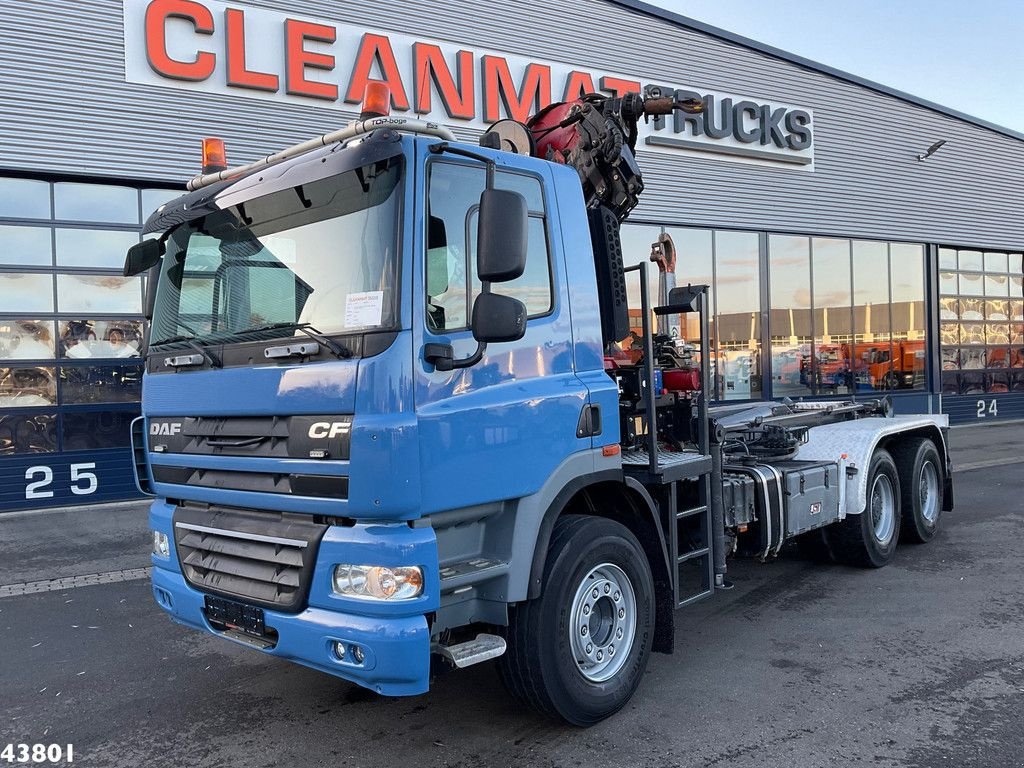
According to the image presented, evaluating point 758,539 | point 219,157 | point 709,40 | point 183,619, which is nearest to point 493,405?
point 183,619

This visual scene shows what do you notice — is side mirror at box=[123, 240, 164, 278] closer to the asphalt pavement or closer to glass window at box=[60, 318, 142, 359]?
the asphalt pavement

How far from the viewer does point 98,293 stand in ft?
36.4

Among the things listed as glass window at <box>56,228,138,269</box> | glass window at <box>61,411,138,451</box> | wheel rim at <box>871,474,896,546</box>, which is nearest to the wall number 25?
wheel rim at <box>871,474,896,546</box>

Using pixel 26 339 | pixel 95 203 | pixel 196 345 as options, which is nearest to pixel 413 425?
pixel 196 345

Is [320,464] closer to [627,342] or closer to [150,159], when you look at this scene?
[627,342]

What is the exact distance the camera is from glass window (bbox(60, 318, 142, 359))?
10.9 meters

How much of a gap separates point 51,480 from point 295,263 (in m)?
8.71

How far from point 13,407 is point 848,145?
55.0 feet

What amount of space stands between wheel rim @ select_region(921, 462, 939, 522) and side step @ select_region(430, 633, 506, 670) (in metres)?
5.56

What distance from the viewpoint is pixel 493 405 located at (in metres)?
3.63

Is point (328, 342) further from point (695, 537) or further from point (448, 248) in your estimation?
point (695, 537)

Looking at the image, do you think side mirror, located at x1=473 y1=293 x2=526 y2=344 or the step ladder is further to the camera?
the step ladder

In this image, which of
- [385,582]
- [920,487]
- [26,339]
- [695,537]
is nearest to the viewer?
[385,582]

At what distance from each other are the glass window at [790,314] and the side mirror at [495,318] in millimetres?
14971
